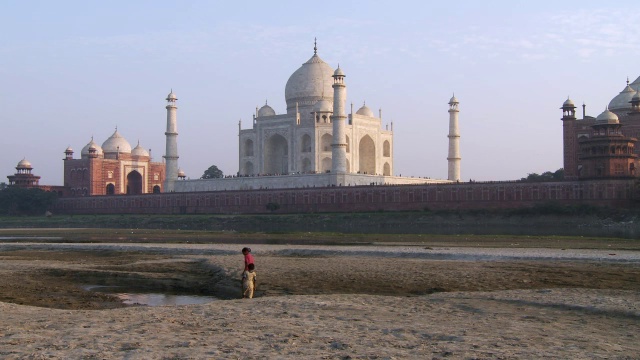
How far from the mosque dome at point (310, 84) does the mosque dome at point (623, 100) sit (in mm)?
22562

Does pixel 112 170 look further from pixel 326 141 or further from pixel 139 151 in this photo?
pixel 326 141

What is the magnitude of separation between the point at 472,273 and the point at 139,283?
699cm

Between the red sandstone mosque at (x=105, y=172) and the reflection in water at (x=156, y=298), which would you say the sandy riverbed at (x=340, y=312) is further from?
the red sandstone mosque at (x=105, y=172)

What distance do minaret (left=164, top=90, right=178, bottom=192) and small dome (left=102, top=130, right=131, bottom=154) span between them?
46.0 ft

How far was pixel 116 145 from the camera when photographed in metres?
80.1

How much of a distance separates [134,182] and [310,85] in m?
26.0

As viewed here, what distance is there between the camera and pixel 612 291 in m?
12.6

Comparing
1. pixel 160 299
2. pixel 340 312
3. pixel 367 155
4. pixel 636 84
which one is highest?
pixel 636 84

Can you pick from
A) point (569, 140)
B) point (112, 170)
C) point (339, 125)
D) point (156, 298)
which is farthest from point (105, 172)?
point (156, 298)

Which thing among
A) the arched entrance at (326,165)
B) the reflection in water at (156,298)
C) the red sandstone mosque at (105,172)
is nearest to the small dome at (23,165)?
the red sandstone mosque at (105,172)

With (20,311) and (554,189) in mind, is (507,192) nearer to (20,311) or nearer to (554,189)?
(554,189)

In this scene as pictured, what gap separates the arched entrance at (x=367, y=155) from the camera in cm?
6638

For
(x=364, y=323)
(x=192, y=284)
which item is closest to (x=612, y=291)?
(x=364, y=323)

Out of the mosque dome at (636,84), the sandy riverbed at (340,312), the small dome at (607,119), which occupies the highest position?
the mosque dome at (636,84)
